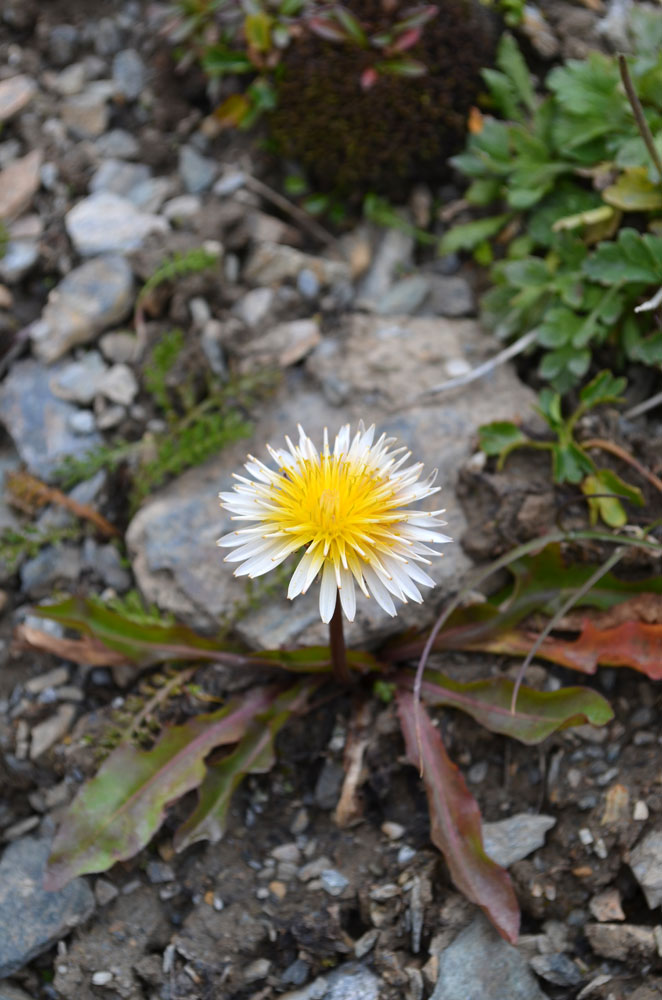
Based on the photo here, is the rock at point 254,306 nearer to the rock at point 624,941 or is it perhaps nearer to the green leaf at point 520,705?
the green leaf at point 520,705

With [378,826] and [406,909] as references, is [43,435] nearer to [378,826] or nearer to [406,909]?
[378,826]

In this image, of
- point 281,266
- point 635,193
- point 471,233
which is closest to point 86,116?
point 281,266

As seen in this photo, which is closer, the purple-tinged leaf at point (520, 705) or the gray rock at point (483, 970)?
the gray rock at point (483, 970)

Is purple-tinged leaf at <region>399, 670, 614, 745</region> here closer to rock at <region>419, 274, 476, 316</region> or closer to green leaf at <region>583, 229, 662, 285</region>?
green leaf at <region>583, 229, 662, 285</region>

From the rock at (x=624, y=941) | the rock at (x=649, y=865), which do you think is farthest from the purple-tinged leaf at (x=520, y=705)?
the rock at (x=624, y=941)

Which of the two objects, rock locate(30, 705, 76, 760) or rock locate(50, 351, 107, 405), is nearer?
rock locate(30, 705, 76, 760)

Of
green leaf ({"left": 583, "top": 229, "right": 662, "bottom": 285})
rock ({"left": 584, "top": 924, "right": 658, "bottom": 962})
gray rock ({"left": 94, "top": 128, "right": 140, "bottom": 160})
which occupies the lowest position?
rock ({"left": 584, "top": 924, "right": 658, "bottom": 962})

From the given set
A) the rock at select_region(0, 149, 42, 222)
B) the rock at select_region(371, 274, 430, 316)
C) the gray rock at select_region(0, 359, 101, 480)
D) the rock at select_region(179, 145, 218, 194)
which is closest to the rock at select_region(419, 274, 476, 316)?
the rock at select_region(371, 274, 430, 316)
